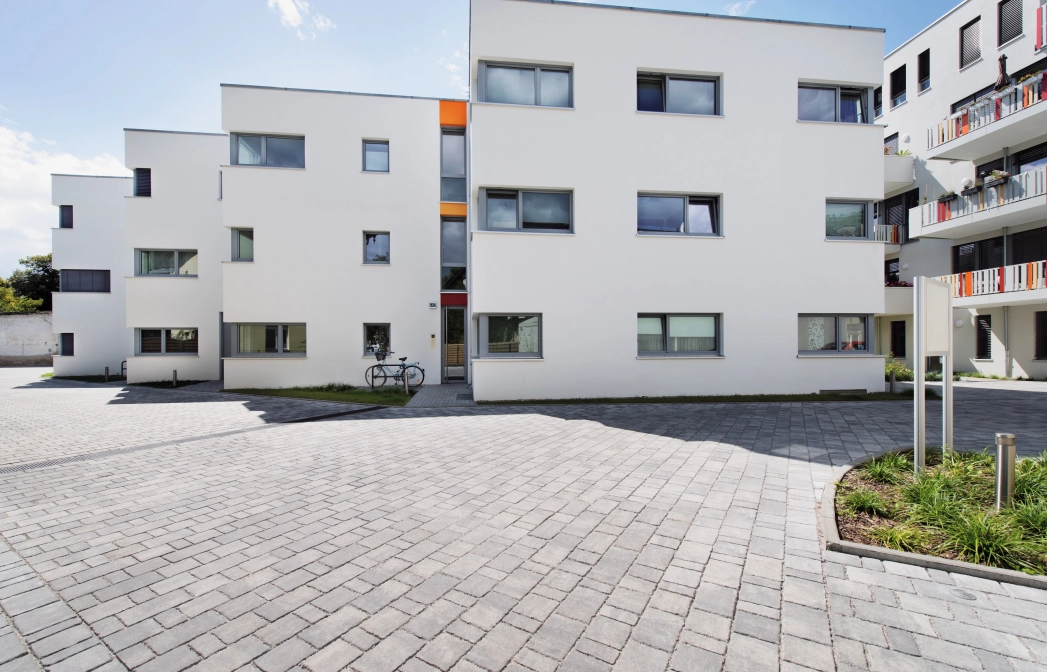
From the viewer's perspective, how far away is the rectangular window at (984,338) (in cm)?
1803

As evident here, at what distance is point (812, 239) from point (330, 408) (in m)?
12.5

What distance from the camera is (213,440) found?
759cm

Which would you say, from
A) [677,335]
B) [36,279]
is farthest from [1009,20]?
[36,279]

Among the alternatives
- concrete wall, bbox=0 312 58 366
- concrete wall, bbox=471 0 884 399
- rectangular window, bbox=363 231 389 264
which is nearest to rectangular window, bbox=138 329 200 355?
rectangular window, bbox=363 231 389 264

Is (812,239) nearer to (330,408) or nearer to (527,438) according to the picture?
(527,438)

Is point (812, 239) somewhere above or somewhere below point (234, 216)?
below

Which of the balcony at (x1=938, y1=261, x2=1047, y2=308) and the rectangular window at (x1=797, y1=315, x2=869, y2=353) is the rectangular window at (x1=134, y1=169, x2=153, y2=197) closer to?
the rectangular window at (x1=797, y1=315, x2=869, y2=353)

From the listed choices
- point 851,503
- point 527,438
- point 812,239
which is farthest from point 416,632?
point 812,239

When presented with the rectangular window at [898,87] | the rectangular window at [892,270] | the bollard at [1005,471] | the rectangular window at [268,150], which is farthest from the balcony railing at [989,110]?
the rectangular window at [268,150]

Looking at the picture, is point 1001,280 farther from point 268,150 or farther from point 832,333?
point 268,150

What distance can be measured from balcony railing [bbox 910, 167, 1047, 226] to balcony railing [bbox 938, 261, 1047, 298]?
2138 mm

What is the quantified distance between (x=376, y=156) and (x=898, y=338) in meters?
23.0

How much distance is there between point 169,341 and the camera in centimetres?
1794

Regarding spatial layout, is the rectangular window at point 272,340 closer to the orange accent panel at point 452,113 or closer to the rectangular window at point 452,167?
the rectangular window at point 452,167
